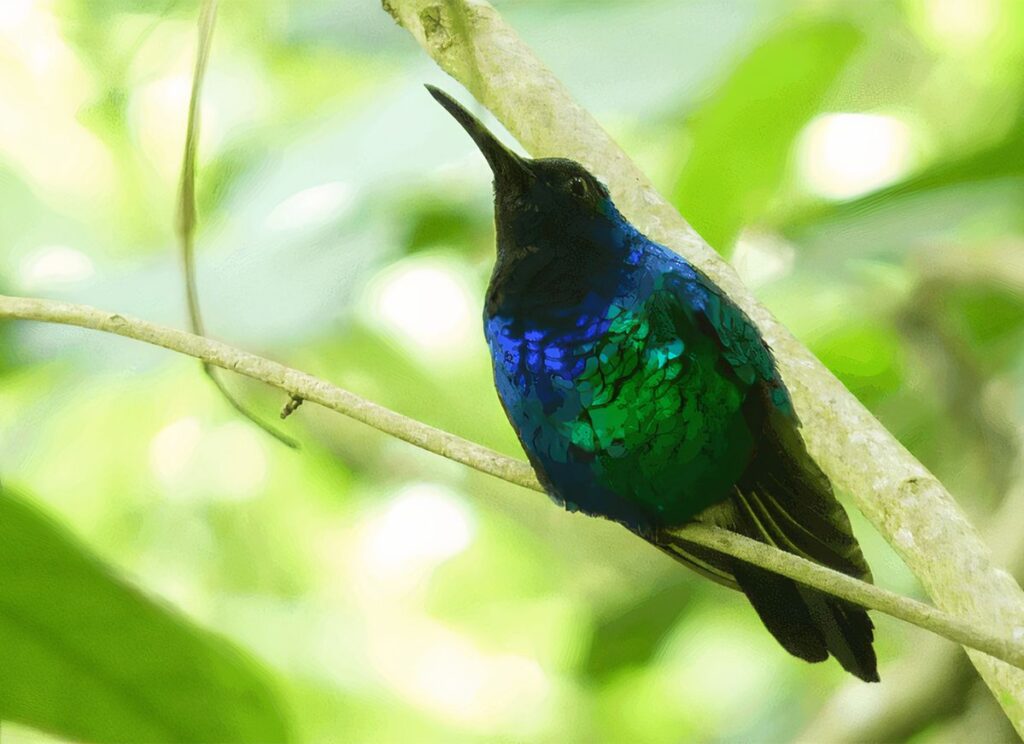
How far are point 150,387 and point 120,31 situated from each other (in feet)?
4.31

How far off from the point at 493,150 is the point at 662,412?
24.2 inches

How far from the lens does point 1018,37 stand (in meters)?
4.00

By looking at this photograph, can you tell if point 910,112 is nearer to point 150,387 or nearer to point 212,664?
point 150,387

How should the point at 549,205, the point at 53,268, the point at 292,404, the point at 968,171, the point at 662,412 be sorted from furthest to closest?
1. the point at 53,268
2. the point at 968,171
3. the point at 549,205
4. the point at 662,412
5. the point at 292,404

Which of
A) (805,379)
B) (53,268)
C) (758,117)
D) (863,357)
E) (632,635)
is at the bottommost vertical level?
(805,379)

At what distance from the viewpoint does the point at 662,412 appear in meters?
2.22

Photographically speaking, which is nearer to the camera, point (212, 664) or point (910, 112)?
point (212, 664)

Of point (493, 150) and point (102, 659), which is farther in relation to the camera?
point (493, 150)

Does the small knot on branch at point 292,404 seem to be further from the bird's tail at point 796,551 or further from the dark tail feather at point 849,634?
the dark tail feather at point 849,634

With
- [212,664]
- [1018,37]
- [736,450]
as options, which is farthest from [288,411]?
[1018,37]

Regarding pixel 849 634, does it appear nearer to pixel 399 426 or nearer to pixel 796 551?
pixel 796 551

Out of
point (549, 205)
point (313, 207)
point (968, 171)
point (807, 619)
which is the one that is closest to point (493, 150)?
point (549, 205)

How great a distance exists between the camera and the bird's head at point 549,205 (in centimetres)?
243

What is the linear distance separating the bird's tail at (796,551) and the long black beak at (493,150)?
742 mm
